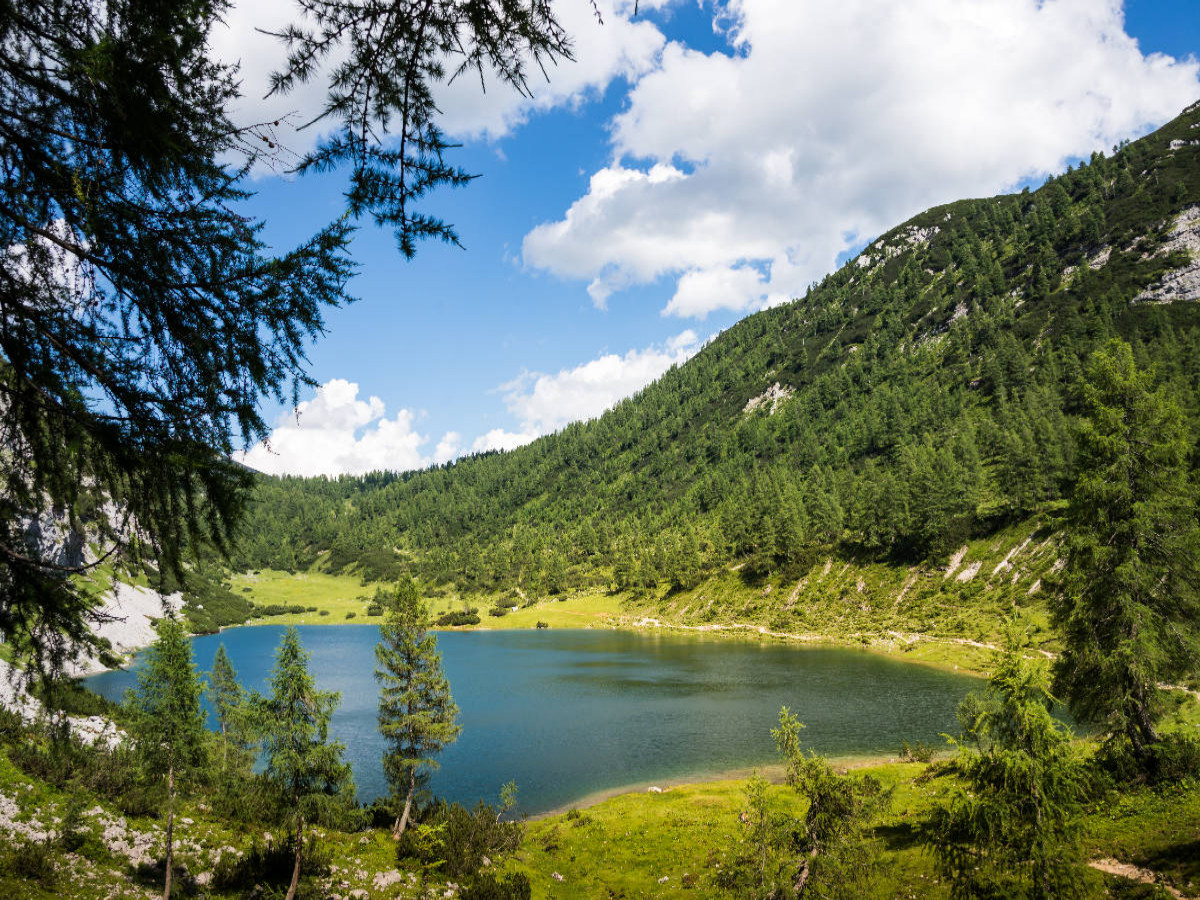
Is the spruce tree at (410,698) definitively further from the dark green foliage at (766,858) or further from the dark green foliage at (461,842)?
the dark green foliage at (766,858)

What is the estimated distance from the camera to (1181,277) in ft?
429

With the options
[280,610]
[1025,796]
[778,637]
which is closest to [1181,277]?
[778,637]

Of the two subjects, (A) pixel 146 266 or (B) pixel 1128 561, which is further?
(B) pixel 1128 561

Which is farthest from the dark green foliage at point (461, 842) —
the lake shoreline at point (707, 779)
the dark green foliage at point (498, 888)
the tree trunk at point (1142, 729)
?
the tree trunk at point (1142, 729)

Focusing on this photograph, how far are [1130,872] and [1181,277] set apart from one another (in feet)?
565

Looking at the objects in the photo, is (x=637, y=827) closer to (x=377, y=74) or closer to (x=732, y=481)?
(x=377, y=74)

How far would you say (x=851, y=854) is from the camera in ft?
50.2

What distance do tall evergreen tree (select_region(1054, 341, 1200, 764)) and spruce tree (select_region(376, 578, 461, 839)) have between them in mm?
27575

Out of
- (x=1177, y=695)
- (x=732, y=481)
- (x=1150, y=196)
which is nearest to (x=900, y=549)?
(x=1177, y=695)

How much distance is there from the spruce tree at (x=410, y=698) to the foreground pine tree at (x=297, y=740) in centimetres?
560

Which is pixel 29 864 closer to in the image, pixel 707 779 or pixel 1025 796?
pixel 1025 796

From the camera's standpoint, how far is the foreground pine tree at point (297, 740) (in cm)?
2300

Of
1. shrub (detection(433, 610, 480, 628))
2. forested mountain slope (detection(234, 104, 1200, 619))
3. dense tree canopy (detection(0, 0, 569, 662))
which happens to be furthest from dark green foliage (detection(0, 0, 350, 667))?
shrub (detection(433, 610, 480, 628))

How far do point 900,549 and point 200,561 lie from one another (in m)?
105
